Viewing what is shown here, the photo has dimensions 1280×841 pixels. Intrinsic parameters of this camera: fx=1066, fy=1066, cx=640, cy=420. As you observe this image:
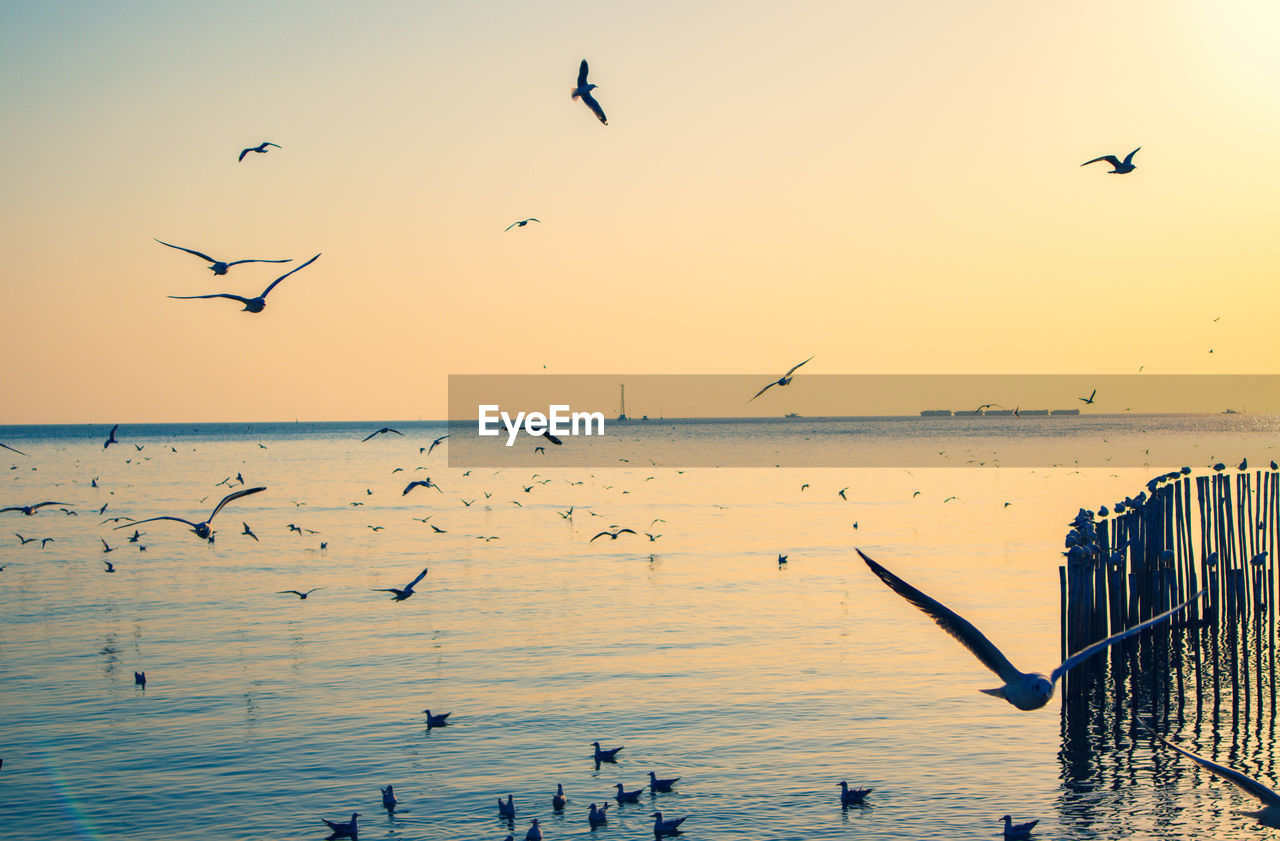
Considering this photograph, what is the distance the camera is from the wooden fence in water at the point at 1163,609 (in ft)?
63.9

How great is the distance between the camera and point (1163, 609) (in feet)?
68.2

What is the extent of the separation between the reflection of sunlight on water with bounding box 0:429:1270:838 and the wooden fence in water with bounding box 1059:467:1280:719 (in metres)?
1.84

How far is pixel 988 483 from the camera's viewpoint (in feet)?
242

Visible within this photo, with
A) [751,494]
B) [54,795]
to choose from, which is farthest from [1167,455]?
[54,795]

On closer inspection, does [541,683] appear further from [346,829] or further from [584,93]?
[584,93]

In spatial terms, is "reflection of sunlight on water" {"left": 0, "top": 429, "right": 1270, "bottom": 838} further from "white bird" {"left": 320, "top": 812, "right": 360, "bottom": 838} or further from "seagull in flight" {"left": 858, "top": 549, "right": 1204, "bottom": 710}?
"seagull in flight" {"left": 858, "top": 549, "right": 1204, "bottom": 710}

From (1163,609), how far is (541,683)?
1270cm

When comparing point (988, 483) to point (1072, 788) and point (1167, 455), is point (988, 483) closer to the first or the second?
point (1167, 455)

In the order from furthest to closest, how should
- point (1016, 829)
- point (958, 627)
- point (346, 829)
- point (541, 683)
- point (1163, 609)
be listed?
1. point (541, 683)
2. point (1163, 609)
3. point (346, 829)
4. point (1016, 829)
5. point (958, 627)

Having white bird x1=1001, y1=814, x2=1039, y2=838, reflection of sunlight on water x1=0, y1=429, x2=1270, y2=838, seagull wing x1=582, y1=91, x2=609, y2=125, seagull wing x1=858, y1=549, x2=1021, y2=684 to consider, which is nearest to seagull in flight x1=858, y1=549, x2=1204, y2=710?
seagull wing x1=858, y1=549, x2=1021, y2=684

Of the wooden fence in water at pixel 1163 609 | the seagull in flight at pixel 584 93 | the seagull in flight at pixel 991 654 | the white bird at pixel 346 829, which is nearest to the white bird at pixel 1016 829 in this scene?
the seagull in flight at pixel 991 654

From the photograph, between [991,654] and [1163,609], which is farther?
[1163,609]

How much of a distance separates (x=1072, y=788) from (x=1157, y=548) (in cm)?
798

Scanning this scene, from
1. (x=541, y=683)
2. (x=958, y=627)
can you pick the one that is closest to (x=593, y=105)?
(x=958, y=627)
